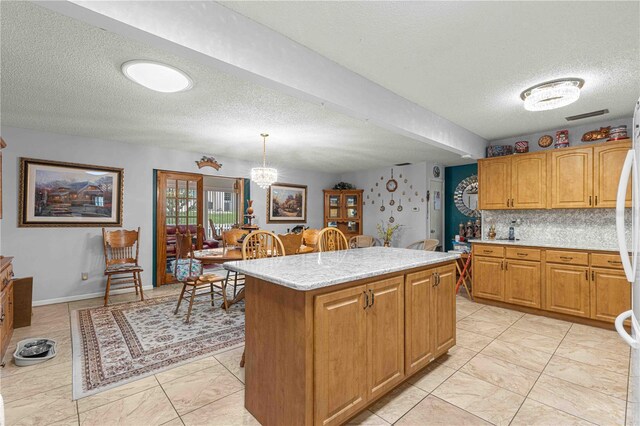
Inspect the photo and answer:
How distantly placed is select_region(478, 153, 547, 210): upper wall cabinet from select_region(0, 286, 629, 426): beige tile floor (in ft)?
5.99

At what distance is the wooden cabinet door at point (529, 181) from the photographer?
3912 millimetres

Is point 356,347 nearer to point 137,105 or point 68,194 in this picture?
point 137,105

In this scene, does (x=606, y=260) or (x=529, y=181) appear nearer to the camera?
(x=606, y=260)

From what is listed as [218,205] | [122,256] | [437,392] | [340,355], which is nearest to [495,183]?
[437,392]

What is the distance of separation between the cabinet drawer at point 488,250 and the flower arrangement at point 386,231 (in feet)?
8.34

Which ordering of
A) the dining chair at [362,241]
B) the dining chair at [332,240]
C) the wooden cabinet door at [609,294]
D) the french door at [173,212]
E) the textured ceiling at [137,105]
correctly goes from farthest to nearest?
1. the dining chair at [362,241]
2. the french door at [173,212]
3. the dining chair at [332,240]
4. the wooden cabinet door at [609,294]
5. the textured ceiling at [137,105]

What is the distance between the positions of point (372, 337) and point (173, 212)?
185 inches

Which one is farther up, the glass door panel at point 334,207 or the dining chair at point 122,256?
the glass door panel at point 334,207

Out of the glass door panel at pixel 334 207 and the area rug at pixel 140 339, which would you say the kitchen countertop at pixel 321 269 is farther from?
the glass door panel at pixel 334 207

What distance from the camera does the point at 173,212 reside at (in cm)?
537

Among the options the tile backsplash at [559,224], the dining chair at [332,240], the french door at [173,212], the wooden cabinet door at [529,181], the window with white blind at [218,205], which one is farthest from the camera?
the window with white blind at [218,205]

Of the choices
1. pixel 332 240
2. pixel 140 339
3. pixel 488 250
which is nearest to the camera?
pixel 140 339

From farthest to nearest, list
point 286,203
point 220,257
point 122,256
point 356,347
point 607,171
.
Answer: point 286,203
point 122,256
point 220,257
point 607,171
point 356,347

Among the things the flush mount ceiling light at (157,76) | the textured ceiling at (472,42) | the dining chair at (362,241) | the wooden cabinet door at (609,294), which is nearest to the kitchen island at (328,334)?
the textured ceiling at (472,42)
